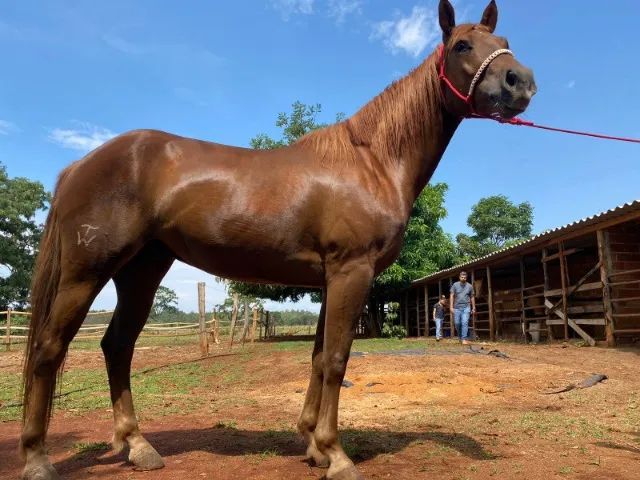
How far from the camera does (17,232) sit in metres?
37.7

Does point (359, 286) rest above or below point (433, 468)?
above

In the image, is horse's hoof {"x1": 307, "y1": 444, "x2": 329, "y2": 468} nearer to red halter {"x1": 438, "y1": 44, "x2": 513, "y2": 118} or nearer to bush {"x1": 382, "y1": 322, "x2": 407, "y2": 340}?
red halter {"x1": 438, "y1": 44, "x2": 513, "y2": 118}

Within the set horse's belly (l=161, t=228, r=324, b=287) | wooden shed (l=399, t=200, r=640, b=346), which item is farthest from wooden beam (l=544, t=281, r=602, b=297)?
horse's belly (l=161, t=228, r=324, b=287)

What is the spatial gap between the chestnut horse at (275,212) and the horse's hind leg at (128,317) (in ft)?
0.23

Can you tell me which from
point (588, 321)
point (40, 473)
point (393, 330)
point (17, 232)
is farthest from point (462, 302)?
point (17, 232)

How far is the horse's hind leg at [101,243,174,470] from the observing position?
3.54 m

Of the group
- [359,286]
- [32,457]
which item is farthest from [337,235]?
[32,457]

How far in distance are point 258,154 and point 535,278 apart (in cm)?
1744

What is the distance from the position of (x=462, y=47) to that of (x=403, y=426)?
133 inches

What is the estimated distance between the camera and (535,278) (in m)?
18.5

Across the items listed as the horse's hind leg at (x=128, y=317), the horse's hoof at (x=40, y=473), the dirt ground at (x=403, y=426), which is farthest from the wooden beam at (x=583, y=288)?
the horse's hoof at (x=40, y=473)

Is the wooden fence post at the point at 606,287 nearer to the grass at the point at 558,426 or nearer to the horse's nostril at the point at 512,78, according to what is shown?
the grass at the point at 558,426

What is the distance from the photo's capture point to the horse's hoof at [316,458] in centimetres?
315

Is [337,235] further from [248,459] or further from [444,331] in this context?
[444,331]
